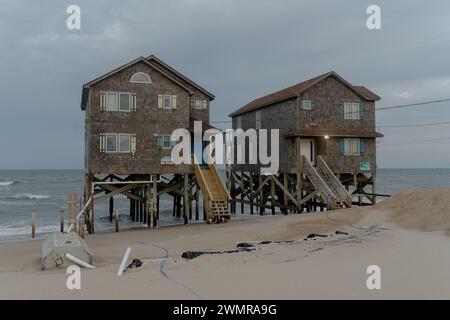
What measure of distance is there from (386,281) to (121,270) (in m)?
6.18

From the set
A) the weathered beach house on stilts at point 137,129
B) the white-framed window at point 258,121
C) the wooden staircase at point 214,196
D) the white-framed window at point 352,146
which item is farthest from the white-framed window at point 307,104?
the weathered beach house on stilts at point 137,129

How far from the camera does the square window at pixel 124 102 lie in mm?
21859

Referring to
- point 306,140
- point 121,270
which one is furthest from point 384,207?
point 121,270

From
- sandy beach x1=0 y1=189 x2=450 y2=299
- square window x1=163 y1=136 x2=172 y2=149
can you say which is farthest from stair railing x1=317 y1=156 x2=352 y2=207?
square window x1=163 y1=136 x2=172 y2=149

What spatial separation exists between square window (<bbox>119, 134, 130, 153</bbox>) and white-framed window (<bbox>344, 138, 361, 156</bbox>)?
14793 millimetres

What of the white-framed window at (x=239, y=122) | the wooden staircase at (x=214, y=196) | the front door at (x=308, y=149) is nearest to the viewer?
the wooden staircase at (x=214, y=196)

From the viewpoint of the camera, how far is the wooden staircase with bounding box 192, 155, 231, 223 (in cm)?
2230

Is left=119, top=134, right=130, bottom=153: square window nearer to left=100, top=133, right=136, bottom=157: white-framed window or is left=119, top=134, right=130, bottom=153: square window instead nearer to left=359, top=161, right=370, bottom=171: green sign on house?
left=100, top=133, right=136, bottom=157: white-framed window

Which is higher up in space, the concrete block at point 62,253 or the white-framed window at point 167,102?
the white-framed window at point 167,102

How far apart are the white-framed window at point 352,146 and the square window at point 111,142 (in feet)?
50.9

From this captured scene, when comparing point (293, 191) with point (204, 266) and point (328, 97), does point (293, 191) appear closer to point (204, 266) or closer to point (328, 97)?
point (328, 97)

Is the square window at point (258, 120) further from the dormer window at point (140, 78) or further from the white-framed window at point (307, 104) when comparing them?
the dormer window at point (140, 78)

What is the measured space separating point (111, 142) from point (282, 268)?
50.1 ft
